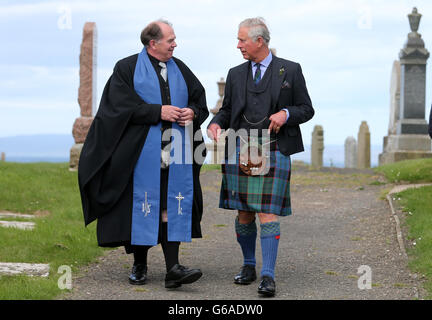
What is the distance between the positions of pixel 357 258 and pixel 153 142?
122 inches

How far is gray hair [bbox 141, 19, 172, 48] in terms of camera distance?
19.8 ft

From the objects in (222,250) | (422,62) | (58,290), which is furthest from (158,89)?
(422,62)

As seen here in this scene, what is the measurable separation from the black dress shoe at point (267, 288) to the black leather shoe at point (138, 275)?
1152 millimetres

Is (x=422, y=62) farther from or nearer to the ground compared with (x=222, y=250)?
farther from the ground

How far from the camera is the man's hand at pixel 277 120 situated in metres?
5.83

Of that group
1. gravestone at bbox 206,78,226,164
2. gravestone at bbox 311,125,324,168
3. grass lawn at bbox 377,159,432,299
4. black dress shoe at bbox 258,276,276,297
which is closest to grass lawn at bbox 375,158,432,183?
grass lawn at bbox 377,159,432,299

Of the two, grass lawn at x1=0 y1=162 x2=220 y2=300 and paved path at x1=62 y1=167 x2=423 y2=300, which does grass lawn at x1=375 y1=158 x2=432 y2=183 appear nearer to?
paved path at x1=62 y1=167 x2=423 y2=300

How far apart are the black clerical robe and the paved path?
62 centimetres

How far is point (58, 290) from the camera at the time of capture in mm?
5863

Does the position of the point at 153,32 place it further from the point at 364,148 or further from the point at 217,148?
the point at 364,148

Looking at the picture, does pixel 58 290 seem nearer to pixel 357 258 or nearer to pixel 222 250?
pixel 222 250

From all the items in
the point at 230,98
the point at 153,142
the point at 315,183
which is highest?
the point at 230,98

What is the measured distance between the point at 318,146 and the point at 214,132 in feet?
52.8

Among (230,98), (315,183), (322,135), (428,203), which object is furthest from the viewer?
(322,135)
